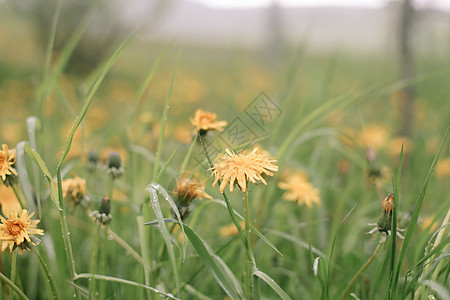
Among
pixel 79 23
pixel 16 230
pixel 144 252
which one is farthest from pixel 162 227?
pixel 79 23

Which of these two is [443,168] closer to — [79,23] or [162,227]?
[162,227]

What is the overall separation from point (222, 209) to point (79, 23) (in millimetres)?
4337

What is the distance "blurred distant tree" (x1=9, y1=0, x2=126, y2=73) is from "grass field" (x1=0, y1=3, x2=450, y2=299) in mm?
2924

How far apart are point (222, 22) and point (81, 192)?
33.8 meters

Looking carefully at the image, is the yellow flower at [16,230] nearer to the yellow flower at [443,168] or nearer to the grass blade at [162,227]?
the grass blade at [162,227]

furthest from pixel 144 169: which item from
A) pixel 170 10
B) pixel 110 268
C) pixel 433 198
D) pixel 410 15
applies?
pixel 170 10

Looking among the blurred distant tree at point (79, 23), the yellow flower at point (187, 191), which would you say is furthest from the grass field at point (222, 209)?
the blurred distant tree at point (79, 23)

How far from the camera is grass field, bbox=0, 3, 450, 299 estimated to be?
0.75 meters

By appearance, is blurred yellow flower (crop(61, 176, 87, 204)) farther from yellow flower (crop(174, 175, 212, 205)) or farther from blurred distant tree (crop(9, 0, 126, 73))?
blurred distant tree (crop(9, 0, 126, 73))

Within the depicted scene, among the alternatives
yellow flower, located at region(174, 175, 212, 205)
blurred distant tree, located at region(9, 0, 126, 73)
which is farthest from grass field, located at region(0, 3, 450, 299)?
blurred distant tree, located at region(9, 0, 126, 73)

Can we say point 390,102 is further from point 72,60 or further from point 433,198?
point 72,60

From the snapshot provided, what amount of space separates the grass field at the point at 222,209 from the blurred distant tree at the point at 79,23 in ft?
9.59

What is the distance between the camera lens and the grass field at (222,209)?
2.46 ft

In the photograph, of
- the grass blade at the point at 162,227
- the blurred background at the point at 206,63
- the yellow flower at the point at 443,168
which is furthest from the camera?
the blurred background at the point at 206,63
